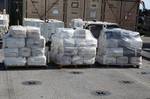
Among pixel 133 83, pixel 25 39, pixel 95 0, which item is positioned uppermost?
pixel 95 0

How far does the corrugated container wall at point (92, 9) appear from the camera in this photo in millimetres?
26000

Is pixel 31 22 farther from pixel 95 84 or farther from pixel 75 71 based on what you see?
pixel 95 84

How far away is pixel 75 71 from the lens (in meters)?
14.2

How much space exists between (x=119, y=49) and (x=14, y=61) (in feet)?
15.2

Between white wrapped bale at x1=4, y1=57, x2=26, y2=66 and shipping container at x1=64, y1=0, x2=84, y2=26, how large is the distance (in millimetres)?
11900

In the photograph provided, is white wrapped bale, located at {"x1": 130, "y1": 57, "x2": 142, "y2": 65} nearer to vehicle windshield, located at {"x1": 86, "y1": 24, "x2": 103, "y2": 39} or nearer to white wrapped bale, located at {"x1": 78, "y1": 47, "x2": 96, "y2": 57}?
white wrapped bale, located at {"x1": 78, "y1": 47, "x2": 96, "y2": 57}

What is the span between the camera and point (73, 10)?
2570cm

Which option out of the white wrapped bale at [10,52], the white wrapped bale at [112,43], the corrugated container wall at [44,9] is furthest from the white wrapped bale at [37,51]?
the corrugated container wall at [44,9]

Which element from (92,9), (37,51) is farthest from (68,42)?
(92,9)

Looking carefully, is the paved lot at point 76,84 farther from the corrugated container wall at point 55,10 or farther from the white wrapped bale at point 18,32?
the corrugated container wall at point 55,10

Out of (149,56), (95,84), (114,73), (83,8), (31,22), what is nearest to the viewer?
(95,84)

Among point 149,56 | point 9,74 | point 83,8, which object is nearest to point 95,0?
point 83,8

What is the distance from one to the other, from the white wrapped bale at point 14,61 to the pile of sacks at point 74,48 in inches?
62.6

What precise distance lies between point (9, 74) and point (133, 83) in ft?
15.0
